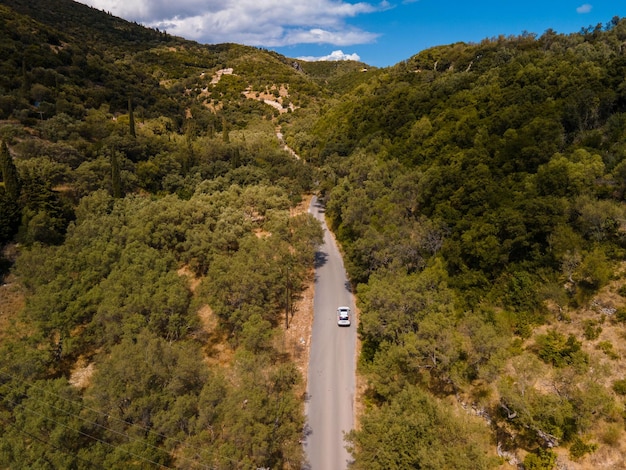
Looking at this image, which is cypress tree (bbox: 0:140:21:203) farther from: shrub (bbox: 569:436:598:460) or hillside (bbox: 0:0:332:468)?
shrub (bbox: 569:436:598:460)

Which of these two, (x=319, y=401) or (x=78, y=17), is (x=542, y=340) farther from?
(x=78, y=17)

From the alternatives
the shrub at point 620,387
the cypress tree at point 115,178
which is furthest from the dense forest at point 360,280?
the cypress tree at point 115,178

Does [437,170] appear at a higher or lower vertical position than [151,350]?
higher

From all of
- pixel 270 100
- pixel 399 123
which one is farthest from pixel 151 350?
pixel 270 100

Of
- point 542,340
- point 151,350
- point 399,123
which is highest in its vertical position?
point 399,123

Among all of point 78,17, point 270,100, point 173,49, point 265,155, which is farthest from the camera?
point 173,49

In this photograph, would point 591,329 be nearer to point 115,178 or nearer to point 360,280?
point 360,280
